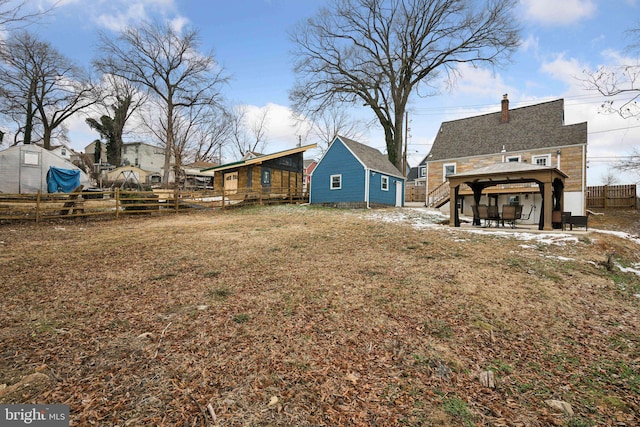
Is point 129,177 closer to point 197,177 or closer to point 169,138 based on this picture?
point 197,177

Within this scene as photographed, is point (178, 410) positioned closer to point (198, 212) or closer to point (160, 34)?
point (198, 212)

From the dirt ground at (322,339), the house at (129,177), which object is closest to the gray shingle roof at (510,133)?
the dirt ground at (322,339)

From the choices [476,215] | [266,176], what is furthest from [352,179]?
[476,215]

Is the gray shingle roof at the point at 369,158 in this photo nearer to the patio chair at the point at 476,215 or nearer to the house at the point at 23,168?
the patio chair at the point at 476,215

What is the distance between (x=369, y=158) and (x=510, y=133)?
9.63 m

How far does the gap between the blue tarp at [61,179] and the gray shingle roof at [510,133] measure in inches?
1098

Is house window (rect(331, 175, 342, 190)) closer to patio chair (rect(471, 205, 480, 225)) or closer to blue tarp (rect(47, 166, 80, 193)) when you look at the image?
patio chair (rect(471, 205, 480, 225))

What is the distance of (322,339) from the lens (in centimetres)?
318

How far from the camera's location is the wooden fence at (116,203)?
1147 centimetres

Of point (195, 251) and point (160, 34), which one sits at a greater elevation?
point (160, 34)

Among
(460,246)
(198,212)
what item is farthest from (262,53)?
(460,246)

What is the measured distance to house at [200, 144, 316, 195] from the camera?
22.0 m

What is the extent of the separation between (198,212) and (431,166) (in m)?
16.6

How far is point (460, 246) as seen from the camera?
771 centimetres
